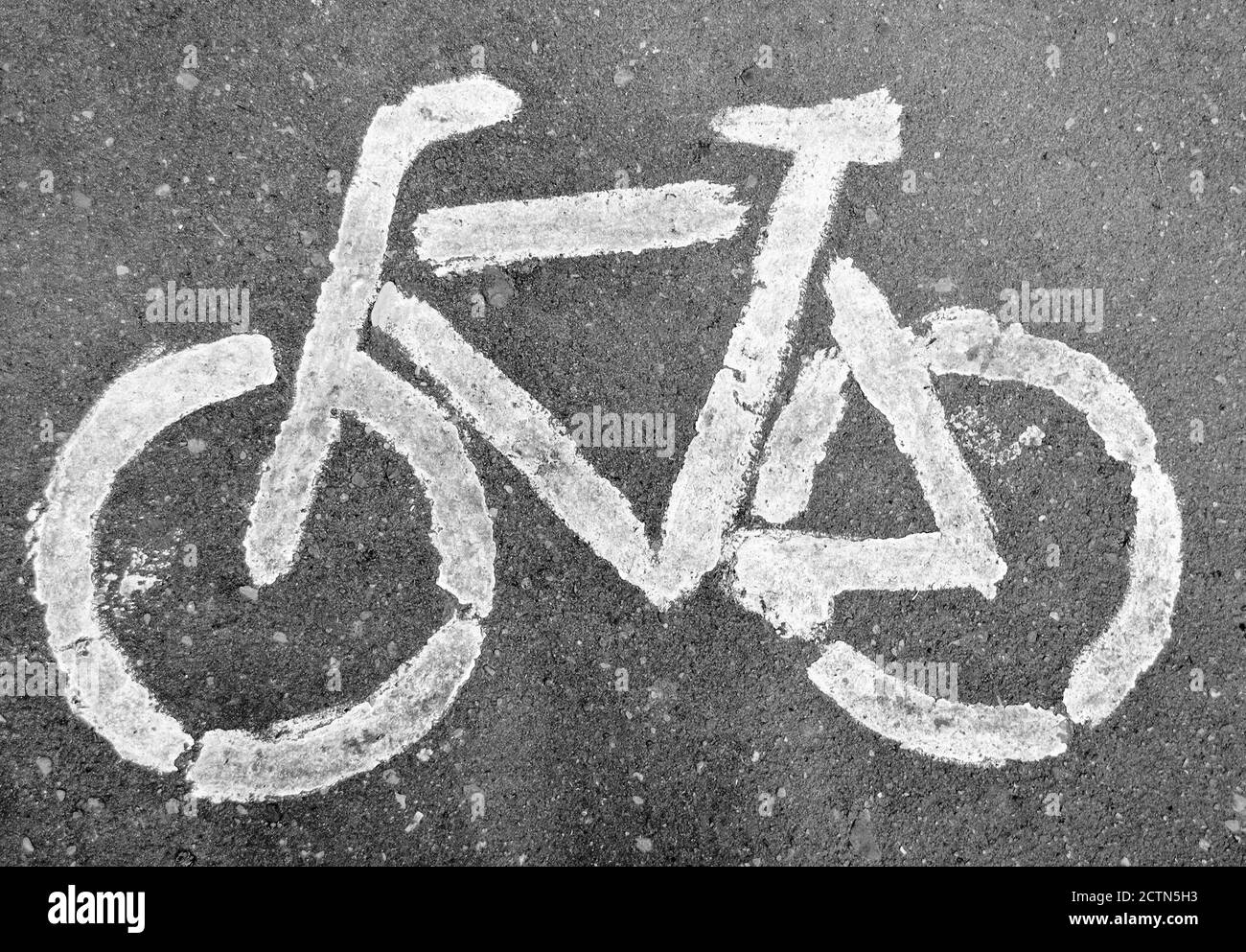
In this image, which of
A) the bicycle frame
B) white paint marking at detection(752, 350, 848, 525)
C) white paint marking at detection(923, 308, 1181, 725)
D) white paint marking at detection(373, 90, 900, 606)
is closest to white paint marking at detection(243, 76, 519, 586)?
the bicycle frame

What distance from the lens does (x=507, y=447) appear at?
2.59 meters

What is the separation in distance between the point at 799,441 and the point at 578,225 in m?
1.11

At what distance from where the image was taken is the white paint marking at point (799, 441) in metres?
2.61

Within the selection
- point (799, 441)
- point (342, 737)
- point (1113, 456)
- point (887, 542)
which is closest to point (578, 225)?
Result: point (799, 441)

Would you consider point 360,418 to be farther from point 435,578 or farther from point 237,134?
point 237,134

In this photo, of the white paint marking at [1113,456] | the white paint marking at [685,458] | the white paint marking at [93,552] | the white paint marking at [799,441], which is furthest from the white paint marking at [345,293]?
the white paint marking at [1113,456]

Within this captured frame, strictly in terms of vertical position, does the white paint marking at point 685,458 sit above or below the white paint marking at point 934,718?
above

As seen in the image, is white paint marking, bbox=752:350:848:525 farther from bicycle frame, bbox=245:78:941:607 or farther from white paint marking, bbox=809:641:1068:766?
white paint marking, bbox=809:641:1068:766

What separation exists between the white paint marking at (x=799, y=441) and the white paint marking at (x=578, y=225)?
2.03ft

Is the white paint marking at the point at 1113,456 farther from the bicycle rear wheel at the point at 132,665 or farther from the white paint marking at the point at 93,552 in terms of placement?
the white paint marking at the point at 93,552

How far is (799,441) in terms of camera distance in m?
2.61

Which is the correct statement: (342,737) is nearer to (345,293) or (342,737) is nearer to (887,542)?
(345,293)

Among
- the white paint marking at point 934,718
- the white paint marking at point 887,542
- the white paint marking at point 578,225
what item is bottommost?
the white paint marking at point 934,718
